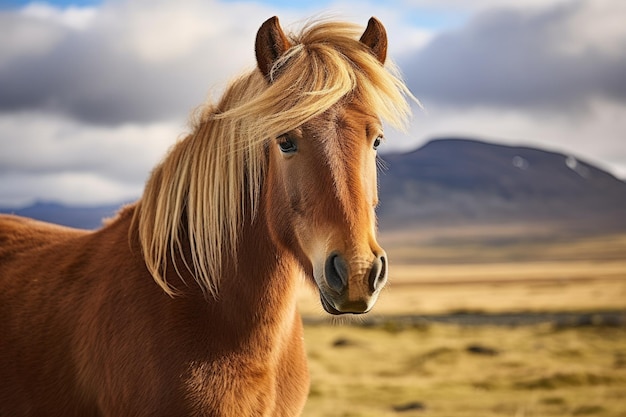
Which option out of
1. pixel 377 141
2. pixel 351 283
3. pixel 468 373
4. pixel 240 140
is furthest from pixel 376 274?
pixel 468 373

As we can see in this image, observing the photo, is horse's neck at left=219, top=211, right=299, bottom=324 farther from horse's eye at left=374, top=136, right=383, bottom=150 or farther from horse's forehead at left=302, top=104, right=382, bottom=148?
horse's eye at left=374, top=136, right=383, bottom=150

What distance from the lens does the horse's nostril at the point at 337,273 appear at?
3.30 m

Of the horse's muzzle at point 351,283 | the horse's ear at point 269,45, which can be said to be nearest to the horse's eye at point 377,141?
the horse's ear at point 269,45

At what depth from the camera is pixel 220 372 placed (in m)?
3.77

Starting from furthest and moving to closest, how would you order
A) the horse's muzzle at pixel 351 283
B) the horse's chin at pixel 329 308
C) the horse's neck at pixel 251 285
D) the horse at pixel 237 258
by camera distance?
the horse's neck at pixel 251 285 < the horse at pixel 237 258 < the horse's chin at pixel 329 308 < the horse's muzzle at pixel 351 283

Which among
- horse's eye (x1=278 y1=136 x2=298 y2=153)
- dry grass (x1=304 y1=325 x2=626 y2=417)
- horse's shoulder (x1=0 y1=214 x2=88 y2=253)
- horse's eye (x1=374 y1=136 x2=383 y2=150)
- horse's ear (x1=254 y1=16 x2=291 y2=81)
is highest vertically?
horse's ear (x1=254 y1=16 x2=291 y2=81)

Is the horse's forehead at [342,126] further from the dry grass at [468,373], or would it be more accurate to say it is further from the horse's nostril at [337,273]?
the dry grass at [468,373]

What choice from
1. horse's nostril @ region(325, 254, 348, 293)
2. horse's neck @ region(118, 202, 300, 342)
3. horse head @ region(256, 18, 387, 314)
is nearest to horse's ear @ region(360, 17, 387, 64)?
horse head @ region(256, 18, 387, 314)

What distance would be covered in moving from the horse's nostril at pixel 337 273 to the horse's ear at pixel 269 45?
118 centimetres

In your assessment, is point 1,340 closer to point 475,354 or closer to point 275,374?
point 275,374

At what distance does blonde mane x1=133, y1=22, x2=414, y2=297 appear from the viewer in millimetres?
3783

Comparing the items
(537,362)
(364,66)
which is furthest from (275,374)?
(537,362)

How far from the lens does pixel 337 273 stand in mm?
3365

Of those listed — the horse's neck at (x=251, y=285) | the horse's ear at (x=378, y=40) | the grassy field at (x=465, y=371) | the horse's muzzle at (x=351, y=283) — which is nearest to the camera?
the horse's muzzle at (x=351, y=283)
